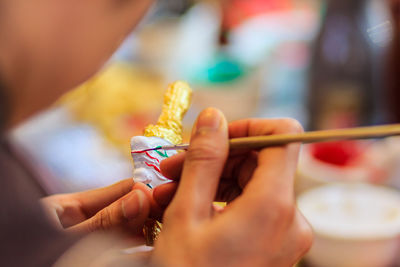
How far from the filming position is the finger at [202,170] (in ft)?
1.24

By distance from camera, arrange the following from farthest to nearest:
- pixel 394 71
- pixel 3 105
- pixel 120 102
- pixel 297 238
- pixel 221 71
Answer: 1. pixel 394 71
2. pixel 221 71
3. pixel 120 102
4. pixel 297 238
5. pixel 3 105

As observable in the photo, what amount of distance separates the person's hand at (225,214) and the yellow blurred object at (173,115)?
6 centimetres

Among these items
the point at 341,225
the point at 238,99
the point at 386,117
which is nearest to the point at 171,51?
the point at 238,99


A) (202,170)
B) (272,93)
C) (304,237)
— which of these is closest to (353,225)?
(304,237)

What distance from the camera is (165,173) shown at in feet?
1.45

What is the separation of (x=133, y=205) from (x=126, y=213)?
0.01 m

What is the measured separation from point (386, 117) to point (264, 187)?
1.22 metres

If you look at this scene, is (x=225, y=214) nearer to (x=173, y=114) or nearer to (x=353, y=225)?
(x=173, y=114)

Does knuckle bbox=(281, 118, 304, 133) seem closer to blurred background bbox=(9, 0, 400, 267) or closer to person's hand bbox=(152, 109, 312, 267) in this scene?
person's hand bbox=(152, 109, 312, 267)

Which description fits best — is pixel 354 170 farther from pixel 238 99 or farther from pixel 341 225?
pixel 238 99

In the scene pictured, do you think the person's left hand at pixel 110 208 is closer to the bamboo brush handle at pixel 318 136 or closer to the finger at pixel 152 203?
the finger at pixel 152 203

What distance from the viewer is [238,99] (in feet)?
3.13

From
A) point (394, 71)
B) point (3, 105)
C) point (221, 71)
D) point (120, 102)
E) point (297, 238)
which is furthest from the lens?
point (394, 71)

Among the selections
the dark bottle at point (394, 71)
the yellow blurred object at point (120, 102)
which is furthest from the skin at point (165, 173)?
the dark bottle at point (394, 71)
